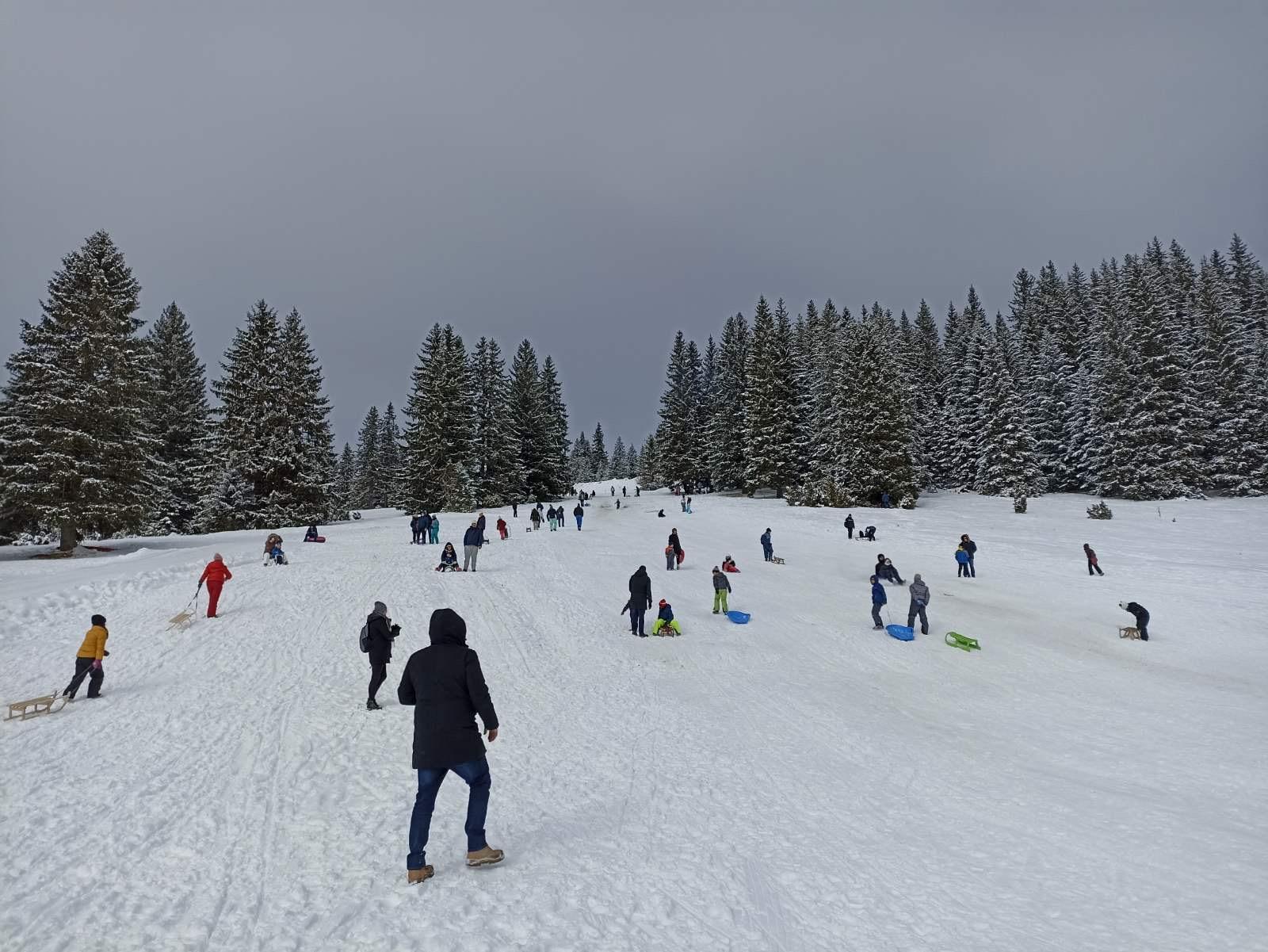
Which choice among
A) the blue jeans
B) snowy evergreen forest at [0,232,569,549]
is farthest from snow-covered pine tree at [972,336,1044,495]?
the blue jeans

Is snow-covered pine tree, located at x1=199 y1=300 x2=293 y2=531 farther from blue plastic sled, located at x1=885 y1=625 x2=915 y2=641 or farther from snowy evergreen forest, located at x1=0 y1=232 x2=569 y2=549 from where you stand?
blue plastic sled, located at x1=885 y1=625 x2=915 y2=641

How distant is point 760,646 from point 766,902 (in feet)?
37.5

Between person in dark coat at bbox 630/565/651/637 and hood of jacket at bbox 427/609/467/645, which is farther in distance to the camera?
person in dark coat at bbox 630/565/651/637

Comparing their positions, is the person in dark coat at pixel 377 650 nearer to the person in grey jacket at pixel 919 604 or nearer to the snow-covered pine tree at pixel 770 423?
the person in grey jacket at pixel 919 604

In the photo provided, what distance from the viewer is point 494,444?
59062 millimetres

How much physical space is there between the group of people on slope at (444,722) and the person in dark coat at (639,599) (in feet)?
38.1

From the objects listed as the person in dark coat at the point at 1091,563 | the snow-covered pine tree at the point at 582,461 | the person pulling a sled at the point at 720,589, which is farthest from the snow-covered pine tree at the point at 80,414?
the snow-covered pine tree at the point at 582,461

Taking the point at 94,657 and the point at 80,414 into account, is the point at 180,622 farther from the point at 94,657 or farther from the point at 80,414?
the point at 80,414

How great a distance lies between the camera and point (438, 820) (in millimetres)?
6719

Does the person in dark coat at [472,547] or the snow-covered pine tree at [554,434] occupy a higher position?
the snow-covered pine tree at [554,434]

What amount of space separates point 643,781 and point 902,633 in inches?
483

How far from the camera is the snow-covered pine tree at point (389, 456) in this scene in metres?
87.1

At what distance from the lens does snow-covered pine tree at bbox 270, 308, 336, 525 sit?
4259cm

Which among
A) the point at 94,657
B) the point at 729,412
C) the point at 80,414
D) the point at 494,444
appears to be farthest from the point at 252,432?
the point at 729,412
